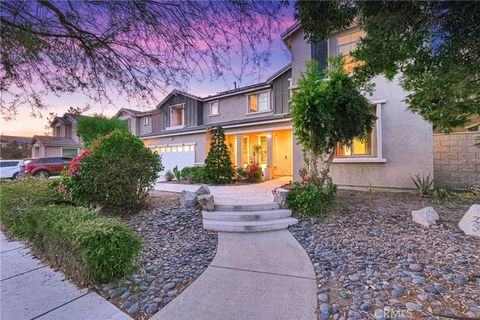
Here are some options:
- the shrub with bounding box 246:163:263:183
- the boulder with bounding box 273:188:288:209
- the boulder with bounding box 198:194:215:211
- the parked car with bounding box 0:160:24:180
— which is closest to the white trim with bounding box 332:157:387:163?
the shrub with bounding box 246:163:263:183

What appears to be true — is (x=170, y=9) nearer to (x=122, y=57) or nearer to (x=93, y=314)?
(x=122, y=57)

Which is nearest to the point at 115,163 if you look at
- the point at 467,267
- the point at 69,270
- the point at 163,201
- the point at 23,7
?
the point at 163,201

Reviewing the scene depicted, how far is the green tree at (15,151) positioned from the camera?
26953mm

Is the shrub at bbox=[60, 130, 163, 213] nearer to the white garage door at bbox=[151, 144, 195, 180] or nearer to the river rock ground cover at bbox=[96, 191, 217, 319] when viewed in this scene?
the river rock ground cover at bbox=[96, 191, 217, 319]

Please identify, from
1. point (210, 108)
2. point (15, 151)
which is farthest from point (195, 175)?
point (15, 151)

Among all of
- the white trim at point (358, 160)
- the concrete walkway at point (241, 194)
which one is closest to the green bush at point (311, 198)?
the concrete walkway at point (241, 194)

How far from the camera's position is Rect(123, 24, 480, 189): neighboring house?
306 inches

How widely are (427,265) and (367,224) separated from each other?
178 cm

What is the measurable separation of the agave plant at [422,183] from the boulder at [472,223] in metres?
3.28

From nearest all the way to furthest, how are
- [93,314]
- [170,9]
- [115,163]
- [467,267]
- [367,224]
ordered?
[93,314]
[170,9]
[467,267]
[367,224]
[115,163]

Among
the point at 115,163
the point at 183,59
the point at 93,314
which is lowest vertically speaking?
the point at 93,314

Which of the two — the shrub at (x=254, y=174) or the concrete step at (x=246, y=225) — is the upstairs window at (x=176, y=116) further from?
the concrete step at (x=246, y=225)

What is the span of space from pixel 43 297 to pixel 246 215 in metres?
3.71

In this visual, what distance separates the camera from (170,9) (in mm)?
2916
